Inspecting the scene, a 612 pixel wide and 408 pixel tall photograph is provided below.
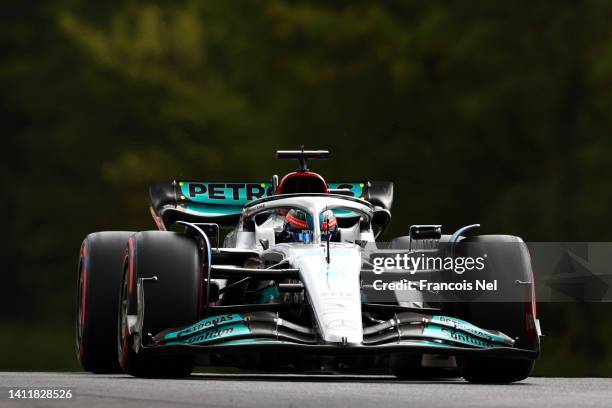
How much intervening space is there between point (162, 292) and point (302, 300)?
3.51 feet

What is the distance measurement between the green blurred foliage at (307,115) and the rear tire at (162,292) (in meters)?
17.3

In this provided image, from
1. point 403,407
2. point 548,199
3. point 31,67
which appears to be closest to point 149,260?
point 403,407

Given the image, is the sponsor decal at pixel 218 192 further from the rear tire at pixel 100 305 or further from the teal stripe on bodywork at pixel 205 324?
the teal stripe on bodywork at pixel 205 324

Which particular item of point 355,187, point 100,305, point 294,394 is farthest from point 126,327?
point 355,187

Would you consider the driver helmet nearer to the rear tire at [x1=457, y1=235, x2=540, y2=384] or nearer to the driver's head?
the driver's head

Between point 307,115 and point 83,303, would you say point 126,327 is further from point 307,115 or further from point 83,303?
point 307,115

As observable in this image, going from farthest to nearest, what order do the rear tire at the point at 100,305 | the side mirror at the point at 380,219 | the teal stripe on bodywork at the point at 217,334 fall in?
1. the side mirror at the point at 380,219
2. the rear tire at the point at 100,305
3. the teal stripe on bodywork at the point at 217,334

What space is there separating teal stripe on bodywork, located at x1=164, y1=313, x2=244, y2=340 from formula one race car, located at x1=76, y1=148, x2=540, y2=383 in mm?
15

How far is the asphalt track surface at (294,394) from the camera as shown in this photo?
874 cm

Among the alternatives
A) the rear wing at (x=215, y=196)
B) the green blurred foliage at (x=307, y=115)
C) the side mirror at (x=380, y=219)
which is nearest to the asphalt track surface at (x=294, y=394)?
the side mirror at (x=380, y=219)

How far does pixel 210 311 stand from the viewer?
11797mm

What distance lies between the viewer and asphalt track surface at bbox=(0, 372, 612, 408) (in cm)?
874

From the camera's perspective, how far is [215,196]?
15.6m

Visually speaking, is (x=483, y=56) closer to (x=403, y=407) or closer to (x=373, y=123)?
(x=373, y=123)
